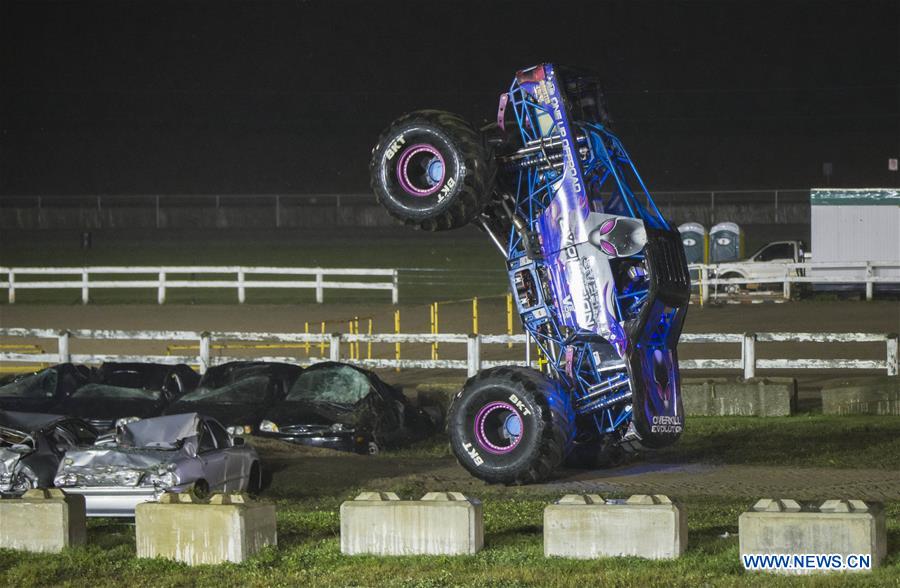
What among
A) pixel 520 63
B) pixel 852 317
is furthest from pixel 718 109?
pixel 852 317

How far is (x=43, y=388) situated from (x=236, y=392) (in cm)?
318

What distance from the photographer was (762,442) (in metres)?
18.8

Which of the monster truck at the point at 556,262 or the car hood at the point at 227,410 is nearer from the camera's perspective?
the monster truck at the point at 556,262

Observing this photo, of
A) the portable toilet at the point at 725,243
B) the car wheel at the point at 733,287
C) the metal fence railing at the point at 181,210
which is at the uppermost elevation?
the metal fence railing at the point at 181,210

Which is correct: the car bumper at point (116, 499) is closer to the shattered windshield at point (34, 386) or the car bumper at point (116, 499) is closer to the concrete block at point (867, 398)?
the shattered windshield at point (34, 386)

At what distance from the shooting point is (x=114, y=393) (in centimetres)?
2022

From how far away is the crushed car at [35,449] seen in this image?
47.3ft

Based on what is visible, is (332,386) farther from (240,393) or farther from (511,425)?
(511,425)

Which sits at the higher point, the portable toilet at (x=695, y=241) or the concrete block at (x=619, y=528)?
the portable toilet at (x=695, y=241)

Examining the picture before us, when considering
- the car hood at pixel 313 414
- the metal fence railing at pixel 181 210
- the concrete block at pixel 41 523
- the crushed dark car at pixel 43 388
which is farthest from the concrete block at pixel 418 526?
the metal fence railing at pixel 181 210

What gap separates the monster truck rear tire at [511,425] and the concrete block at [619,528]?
15.1 ft

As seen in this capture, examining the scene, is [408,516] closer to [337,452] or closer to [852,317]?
[337,452]

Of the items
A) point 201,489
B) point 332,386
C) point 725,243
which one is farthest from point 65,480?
point 725,243

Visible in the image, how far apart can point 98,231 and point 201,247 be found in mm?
8297
